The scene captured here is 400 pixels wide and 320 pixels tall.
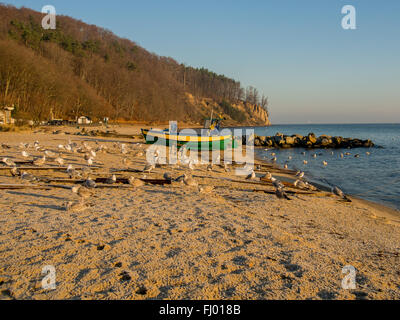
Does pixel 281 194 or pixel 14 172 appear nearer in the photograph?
pixel 281 194

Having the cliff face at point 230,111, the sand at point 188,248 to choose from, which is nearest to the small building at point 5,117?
the sand at point 188,248

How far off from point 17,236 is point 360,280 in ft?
17.6

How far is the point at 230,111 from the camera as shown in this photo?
14512cm

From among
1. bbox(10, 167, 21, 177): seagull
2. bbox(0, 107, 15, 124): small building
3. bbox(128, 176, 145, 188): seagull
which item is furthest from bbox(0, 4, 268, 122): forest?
bbox(128, 176, 145, 188): seagull

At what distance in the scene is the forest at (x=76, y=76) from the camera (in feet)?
140

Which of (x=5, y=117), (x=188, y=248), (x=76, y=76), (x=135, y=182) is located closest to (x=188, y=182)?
(x=135, y=182)

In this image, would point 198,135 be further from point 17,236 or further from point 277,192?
point 17,236

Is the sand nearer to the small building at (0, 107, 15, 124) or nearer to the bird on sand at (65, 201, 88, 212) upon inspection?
the bird on sand at (65, 201, 88, 212)

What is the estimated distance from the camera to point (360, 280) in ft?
12.2

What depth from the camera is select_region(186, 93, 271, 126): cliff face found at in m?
121

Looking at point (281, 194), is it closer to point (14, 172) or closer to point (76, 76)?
point (14, 172)

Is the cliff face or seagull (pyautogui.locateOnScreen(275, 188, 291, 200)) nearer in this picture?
seagull (pyautogui.locateOnScreen(275, 188, 291, 200))

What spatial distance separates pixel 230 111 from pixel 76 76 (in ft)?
293

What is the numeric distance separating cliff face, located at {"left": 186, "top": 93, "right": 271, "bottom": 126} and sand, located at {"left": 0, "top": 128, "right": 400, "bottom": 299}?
96.5m
